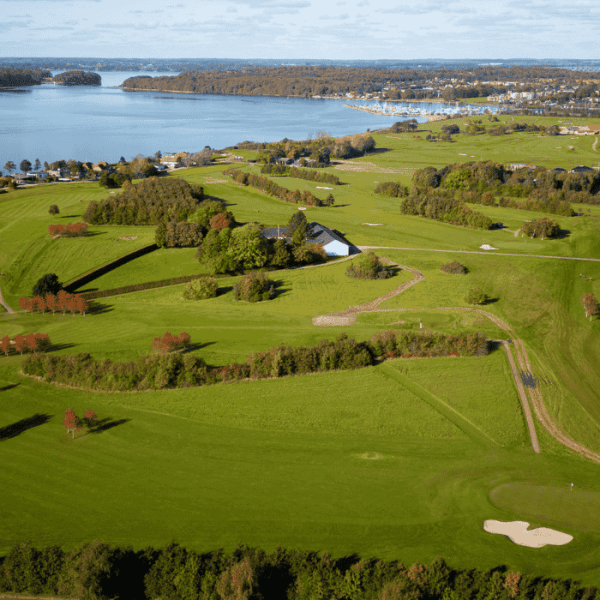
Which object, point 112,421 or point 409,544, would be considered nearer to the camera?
point 409,544

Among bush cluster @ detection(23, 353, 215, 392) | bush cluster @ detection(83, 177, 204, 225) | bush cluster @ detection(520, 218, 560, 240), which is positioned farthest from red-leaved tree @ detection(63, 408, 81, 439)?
bush cluster @ detection(520, 218, 560, 240)

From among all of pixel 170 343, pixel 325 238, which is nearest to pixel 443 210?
pixel 325 238

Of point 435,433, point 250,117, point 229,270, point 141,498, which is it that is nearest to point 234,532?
point 141,498

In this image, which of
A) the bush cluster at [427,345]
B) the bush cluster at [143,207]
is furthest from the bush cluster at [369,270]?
the bush cluster at [143,207]

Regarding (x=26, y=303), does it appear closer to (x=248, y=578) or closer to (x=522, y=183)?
(x=248, y=578)

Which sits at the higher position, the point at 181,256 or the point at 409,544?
the point at 181,256

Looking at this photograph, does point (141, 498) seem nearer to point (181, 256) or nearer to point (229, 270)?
point (229, 270)
